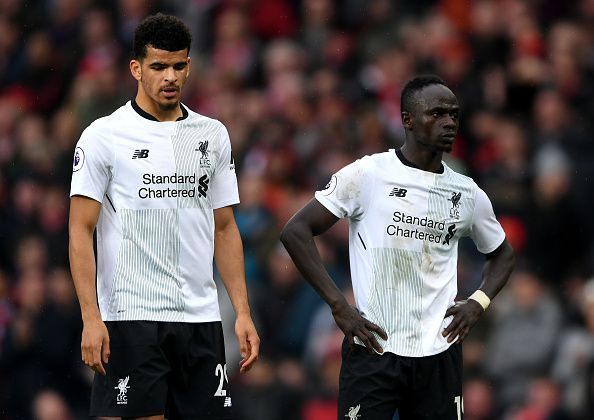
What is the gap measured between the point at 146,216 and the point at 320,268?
953 millimetres

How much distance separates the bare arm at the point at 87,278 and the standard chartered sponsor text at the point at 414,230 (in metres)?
1.52

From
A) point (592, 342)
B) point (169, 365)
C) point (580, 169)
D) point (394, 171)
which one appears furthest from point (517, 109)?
point (169, 365)

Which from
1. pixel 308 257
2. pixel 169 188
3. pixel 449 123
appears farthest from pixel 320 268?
pixel 449 123

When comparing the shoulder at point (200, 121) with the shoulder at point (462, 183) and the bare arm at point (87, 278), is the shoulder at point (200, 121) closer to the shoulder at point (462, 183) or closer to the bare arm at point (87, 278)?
the bare arm at point (87, 278)

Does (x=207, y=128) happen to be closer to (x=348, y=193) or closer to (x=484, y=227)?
(x=348, y=193)

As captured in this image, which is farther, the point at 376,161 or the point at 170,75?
the point at 376,161

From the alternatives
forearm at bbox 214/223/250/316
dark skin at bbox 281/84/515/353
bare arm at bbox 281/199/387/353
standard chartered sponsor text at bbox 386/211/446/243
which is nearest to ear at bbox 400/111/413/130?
dark skin at bbox 281/84/515/353

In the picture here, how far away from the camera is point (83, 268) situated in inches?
300

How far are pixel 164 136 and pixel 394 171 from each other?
1.21 metres

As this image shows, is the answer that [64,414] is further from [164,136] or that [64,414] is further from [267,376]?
[164,136]

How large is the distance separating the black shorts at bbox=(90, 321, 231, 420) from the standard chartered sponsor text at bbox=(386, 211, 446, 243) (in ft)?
3.44

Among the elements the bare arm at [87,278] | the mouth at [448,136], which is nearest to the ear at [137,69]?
the bare arm at [87,278]

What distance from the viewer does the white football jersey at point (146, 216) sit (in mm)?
7750

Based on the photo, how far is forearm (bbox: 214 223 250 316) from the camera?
8.01m
